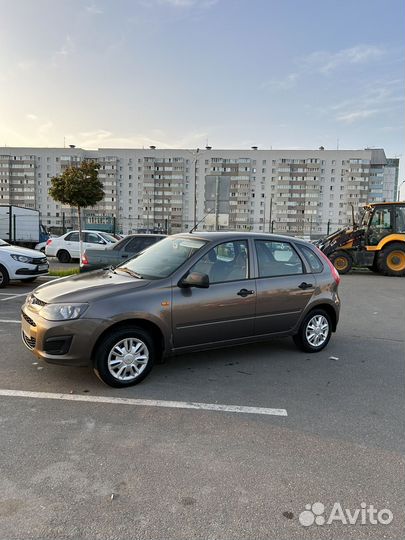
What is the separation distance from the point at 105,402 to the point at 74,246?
535 inches

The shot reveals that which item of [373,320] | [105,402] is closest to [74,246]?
[373,320]

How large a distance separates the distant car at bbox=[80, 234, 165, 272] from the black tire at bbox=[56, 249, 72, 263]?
20.3 ft

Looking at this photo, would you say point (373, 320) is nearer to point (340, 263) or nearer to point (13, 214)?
point (340, 263)

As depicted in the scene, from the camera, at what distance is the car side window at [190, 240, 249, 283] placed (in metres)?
4.59

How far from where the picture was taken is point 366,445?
3164mm

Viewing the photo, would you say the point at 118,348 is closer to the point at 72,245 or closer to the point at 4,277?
the point at 4,277

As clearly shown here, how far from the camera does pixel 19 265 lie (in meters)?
9.91

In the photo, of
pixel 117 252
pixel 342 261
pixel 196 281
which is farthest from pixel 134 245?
pixel 342 261

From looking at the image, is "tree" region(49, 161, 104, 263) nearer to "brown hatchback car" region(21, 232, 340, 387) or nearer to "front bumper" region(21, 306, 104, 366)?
"brown hatchback car" region(21, 232, 340, 387)

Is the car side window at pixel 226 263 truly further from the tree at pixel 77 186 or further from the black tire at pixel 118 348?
the tree at pixel 77 186

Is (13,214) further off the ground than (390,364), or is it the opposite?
(13,214)

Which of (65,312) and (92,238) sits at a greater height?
(92,238)

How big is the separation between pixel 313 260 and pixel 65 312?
11.2ft

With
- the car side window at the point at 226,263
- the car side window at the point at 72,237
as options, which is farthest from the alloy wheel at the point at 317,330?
the car side window at the point at 72,237
